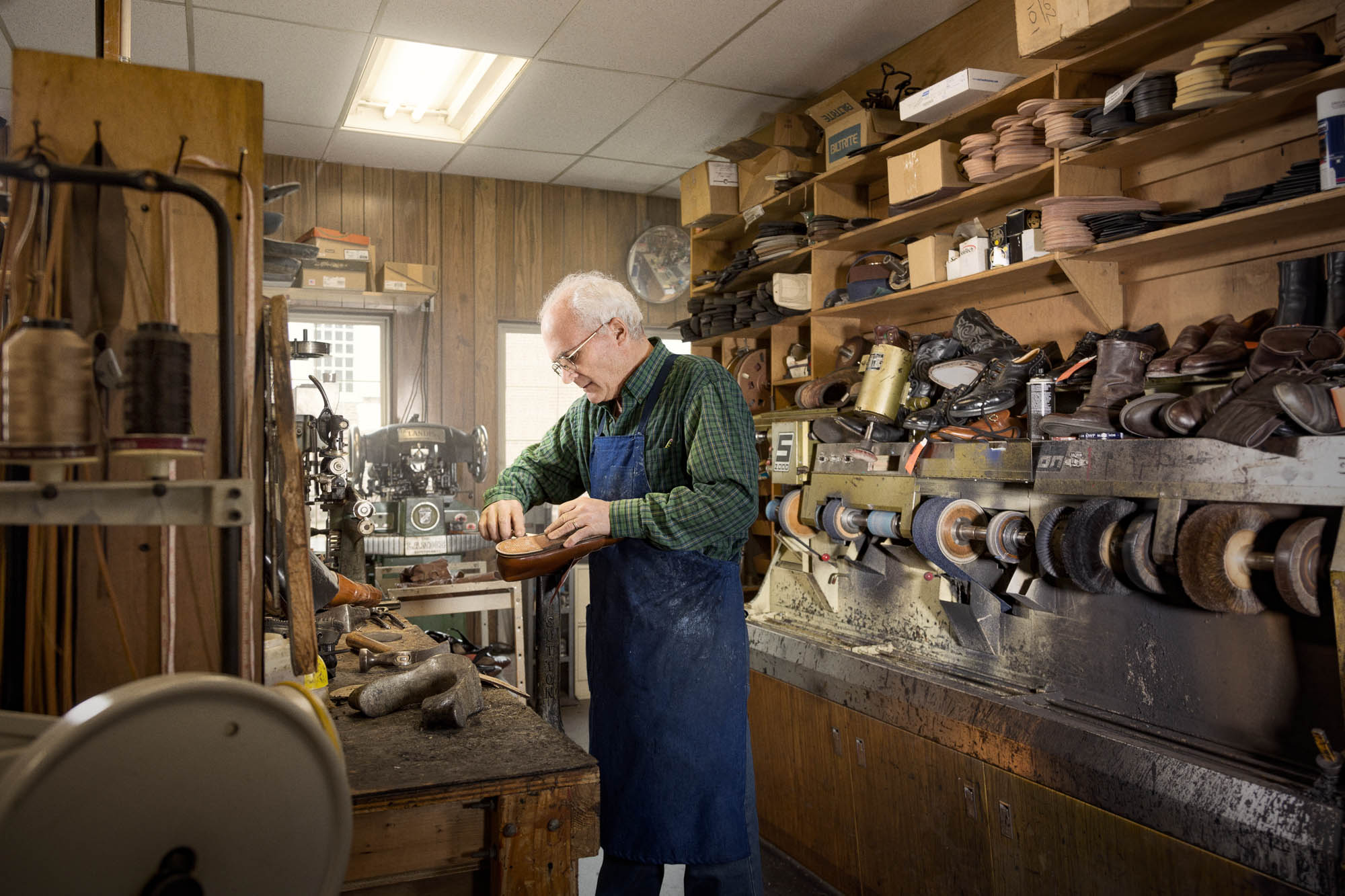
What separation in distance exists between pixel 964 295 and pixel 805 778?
1.74 m

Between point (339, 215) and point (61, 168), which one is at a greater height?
point (339, 215)

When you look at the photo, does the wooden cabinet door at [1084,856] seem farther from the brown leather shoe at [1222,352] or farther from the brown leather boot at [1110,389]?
the brown leather shoe at [1222,352]

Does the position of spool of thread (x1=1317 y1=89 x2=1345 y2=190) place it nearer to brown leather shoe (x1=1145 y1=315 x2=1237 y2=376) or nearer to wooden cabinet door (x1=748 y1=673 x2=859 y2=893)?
brown leather shoe (x1=1145 y1=315 x2=1237 y2=376)

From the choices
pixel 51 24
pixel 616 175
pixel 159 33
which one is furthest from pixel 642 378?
pixel 616 175

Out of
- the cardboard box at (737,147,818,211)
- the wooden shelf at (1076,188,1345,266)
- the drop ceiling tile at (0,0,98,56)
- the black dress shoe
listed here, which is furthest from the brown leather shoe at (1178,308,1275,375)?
the drop ceiling tile at (0,0,98,56)

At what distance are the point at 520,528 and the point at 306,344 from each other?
106 centimetres

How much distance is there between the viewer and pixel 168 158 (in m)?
1.12

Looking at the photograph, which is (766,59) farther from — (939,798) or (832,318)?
(939,798)

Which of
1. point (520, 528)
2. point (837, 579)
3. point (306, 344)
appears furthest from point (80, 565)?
point (837, 579)

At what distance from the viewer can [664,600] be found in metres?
2.02

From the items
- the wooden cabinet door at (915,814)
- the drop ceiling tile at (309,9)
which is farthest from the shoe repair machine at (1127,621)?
the drop ceiling tile at (309,9)

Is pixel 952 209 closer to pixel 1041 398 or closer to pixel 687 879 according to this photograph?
pixel 1041 398

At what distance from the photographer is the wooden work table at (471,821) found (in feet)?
4.18

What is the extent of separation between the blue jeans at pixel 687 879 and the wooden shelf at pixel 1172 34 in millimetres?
2285
